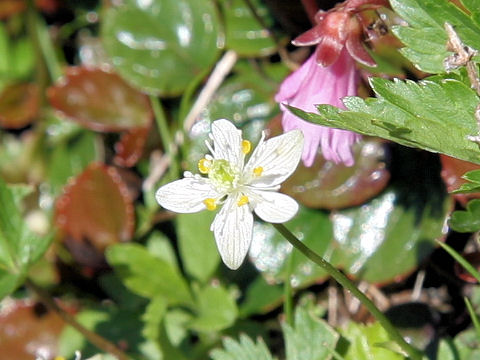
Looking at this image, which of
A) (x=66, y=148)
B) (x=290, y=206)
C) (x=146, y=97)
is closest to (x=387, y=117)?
(x=290, y=206)

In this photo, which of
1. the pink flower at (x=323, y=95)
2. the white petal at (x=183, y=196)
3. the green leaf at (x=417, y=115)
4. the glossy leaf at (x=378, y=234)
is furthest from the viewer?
the glossy leaf at (x=378, y=234)

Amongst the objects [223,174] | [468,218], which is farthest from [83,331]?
[468,218]

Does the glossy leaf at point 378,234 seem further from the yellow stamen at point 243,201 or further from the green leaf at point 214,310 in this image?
the yellow stamen at point 243,201

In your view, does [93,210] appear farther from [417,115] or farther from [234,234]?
[417,115]

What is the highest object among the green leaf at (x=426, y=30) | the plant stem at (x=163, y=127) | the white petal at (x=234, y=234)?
Answer: the green leaf at (x=426, y=30)

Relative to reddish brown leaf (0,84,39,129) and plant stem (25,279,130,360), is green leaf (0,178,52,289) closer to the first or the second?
plant stem (25,279,130,360)

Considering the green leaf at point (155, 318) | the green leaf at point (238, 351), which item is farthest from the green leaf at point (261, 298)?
the green leaf at point (238, 351)

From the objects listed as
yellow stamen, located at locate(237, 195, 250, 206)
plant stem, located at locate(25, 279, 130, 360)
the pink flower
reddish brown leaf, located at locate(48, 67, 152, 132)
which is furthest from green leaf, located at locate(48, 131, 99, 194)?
yellow stamen, located at locate(237, 195, 250, 206)
